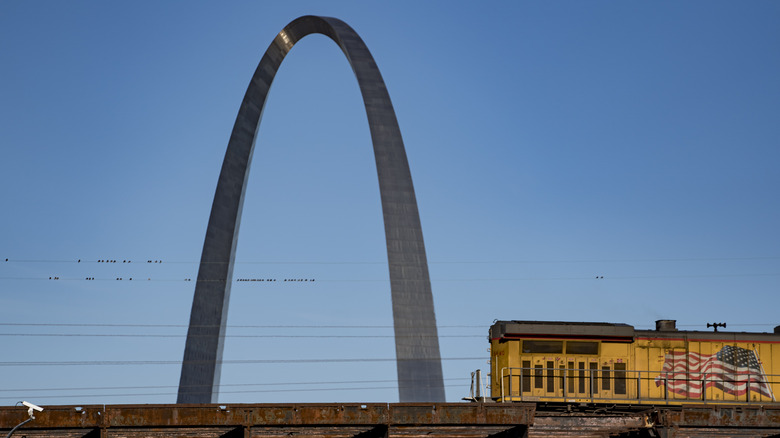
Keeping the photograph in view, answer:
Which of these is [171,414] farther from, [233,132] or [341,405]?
[233,132]

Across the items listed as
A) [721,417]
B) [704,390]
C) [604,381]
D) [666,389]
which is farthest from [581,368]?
[721,417]

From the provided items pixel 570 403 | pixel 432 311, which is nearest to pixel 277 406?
pixel 570 403

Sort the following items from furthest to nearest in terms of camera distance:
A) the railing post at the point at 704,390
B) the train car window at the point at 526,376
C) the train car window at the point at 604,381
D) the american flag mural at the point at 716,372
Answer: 1. the american flag mural at the point at 716,372
2. the train car window at the point at 604,381
3. the railing post at the point at 704,390
4. the train car window at the point at 526,376

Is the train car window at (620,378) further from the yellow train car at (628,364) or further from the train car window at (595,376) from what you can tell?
the train car window at (595,376)

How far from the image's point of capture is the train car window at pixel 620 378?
32656 mm

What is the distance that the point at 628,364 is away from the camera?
32.8m

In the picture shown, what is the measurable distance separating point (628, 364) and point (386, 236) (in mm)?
17172

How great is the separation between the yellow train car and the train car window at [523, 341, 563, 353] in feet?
0.12

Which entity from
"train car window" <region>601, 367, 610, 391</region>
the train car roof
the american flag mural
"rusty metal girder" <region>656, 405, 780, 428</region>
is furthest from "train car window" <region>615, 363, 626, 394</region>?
"rusty metal girder" <region>656, 405, 780, 428</region>

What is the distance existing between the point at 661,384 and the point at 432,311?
13.9 meters

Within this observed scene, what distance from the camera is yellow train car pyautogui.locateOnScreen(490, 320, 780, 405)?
3225 centimetres

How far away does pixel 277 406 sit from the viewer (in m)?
23.0

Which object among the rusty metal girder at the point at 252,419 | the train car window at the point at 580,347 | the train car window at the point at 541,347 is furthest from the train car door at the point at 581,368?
the rusty metal girder at the point at 252,419

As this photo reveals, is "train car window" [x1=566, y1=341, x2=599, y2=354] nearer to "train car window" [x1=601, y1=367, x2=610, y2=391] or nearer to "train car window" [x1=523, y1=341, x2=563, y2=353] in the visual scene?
"train car window" [x1=523, y1=341, x2=563, y2=353]
